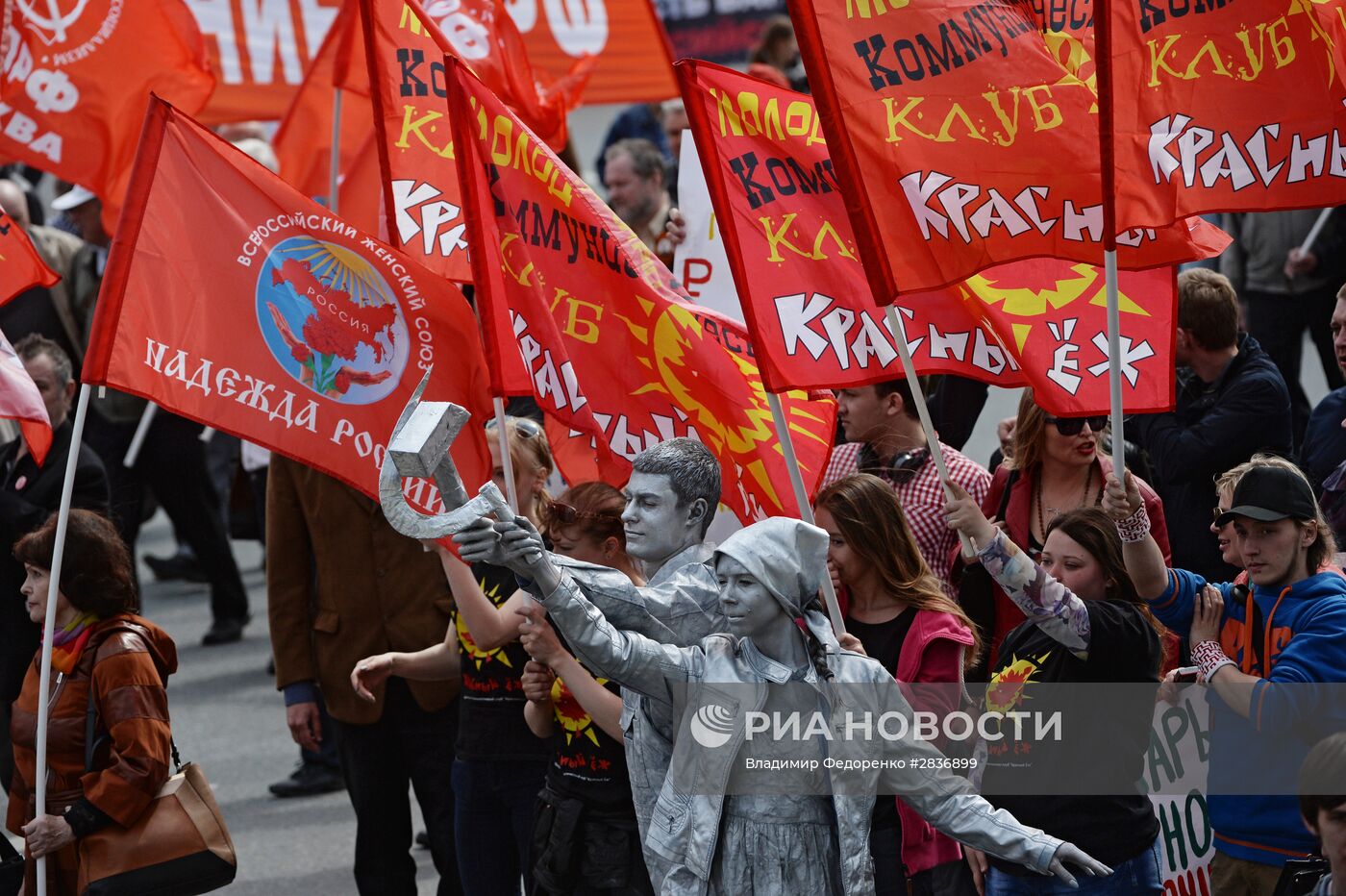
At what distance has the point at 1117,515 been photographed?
4.70 meters

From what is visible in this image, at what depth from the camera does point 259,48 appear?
10195 mm

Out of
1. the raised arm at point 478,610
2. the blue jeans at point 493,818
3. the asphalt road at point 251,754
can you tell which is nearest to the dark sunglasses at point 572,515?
the raised arm at point 478,610

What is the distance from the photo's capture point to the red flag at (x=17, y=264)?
627 centimetres

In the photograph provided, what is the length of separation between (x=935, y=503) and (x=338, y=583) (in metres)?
2.04

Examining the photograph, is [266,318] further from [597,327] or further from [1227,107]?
[1227,107]

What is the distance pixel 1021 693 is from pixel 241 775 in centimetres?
488

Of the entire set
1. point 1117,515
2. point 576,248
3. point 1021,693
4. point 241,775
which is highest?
point 576,248

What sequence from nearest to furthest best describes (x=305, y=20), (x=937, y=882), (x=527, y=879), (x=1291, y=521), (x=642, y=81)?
1. (x=1291, y=521)
2. (x=937, y=882)
3. (x=527, y=879)
4. (x=642, y=81)
5. (x=305, y=20)

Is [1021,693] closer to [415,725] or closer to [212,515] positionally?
[415,725]

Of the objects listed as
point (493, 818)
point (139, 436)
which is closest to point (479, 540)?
point (493, 818)

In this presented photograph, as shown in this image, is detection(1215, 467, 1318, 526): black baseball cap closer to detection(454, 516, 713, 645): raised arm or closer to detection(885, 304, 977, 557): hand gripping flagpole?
detection(885, 304, 977, 557): hand gripping flagpole

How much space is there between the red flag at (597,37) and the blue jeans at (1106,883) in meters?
5.43

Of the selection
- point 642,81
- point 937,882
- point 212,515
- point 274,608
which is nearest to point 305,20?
point 642,81

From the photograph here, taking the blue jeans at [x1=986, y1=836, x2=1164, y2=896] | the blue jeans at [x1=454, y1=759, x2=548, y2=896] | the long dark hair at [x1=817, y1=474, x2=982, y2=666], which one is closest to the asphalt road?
the blue jeans at [x1=454, y1=759, x2=548, y2=896]
